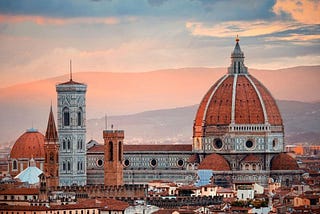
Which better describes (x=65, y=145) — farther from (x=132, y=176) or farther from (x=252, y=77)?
(x=252, y=77)

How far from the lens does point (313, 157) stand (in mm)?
172000

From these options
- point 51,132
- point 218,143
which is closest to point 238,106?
point 218,143

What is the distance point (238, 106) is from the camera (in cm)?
12631

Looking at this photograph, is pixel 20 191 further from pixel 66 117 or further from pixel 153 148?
pixel 153 148

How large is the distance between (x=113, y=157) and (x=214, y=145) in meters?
10.3

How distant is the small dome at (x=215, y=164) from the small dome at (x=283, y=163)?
340cm

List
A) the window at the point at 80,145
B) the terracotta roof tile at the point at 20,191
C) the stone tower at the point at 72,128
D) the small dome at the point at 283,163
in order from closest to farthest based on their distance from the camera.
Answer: the terracotta roof tile at the point at 20,191 → the small dome at the point at 283,163 → the stone tower at the point at 72,128 → the window at the point at 80,145

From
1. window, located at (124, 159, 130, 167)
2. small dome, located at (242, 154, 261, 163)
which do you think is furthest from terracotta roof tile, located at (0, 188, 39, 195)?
window, located at (124, 159, 130, 167)

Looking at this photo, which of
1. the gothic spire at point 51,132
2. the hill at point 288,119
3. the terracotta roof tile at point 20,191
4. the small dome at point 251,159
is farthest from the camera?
the hill at point 288,119

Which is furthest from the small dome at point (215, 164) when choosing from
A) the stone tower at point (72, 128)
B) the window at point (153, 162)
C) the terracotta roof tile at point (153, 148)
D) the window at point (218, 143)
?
the stone tower at point (72, 128)

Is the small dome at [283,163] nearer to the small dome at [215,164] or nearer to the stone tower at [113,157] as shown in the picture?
the small dome at [215,164]

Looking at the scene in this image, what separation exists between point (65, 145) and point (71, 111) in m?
2.61

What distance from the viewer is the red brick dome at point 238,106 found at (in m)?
126

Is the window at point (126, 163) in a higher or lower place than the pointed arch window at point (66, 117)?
lower
